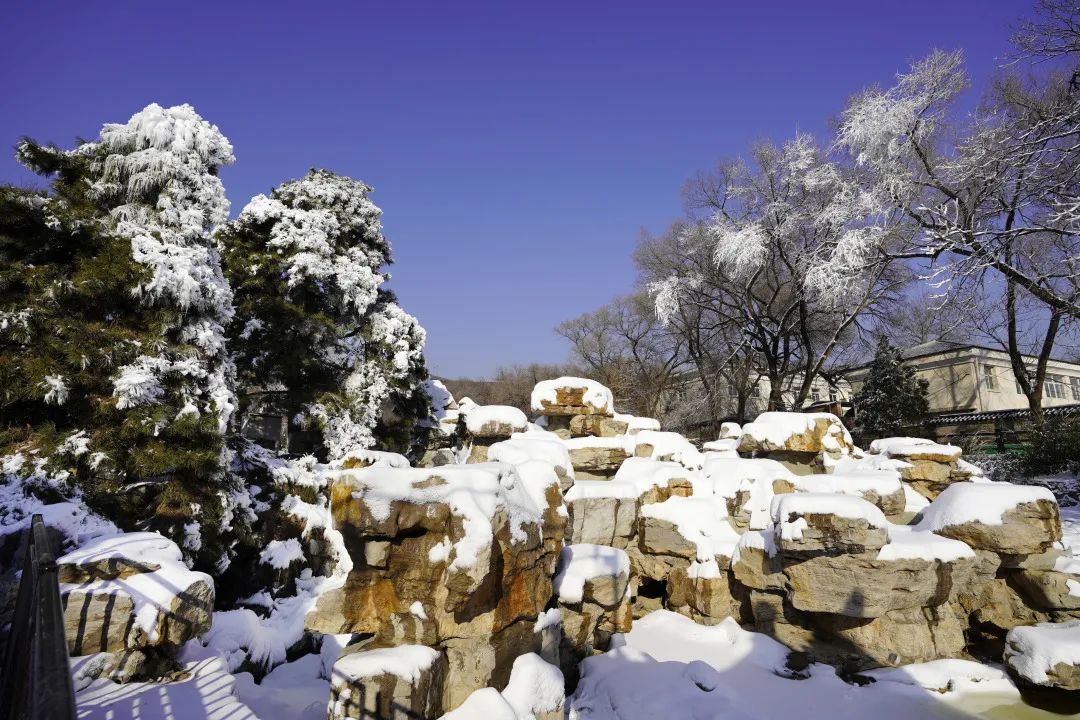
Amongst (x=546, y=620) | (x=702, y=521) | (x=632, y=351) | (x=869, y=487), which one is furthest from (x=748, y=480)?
(x=632, y=351)

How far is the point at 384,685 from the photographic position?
4020mm

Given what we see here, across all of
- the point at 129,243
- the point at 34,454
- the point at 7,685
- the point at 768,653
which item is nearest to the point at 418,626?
the point at 7,685

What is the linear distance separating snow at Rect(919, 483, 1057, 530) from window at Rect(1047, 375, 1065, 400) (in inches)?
1102

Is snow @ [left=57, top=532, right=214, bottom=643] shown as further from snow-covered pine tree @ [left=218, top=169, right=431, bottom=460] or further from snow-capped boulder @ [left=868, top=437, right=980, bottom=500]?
snow-capped boulder @ [left=868, top=437, right=980, bottom=500]

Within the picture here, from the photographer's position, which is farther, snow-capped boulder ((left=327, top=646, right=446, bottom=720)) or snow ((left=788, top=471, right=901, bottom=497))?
snow ((left=788, top=471, right=901, bottom=497))

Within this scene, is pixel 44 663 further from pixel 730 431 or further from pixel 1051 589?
pixel 730 431

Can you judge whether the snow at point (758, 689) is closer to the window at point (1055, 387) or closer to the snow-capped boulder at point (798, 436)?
the snow-capped boulder at point (798, 436)

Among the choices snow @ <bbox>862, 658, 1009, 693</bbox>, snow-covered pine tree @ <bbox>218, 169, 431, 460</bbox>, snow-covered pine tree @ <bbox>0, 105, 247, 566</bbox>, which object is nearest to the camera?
snow @ <bbox>862, 658, 1009, 693</bbox>

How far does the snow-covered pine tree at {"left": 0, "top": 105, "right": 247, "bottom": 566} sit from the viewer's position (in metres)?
6.92

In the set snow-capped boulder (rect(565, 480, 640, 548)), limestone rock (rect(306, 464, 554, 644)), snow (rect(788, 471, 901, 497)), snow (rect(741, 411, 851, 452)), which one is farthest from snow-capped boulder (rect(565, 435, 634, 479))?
limestone rock (rect(306, 464, 554, 644))

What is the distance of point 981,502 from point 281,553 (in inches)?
388

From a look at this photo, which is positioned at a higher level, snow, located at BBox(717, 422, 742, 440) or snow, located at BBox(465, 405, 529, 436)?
snow, located at BBox(465, 405, 529, 436)

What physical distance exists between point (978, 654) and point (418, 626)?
7169 mm

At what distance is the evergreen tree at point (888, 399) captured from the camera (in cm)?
1769
